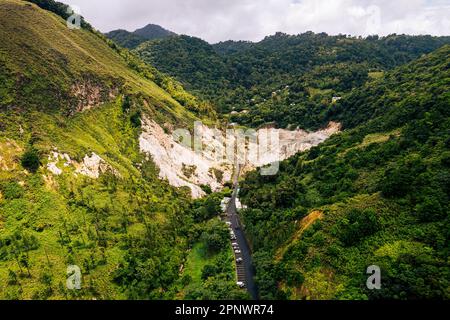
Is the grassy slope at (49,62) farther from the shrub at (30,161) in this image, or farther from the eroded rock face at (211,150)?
the shrub at (30,161)

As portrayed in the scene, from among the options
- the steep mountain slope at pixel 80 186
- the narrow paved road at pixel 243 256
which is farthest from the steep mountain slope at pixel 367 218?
the steep mountain slope at pixel 80 186

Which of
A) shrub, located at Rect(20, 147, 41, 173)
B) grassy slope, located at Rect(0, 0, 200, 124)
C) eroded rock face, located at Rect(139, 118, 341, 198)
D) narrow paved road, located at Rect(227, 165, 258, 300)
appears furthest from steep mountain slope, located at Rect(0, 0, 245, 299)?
eroded rock face, located at Rect(139, 118, 341, 198)

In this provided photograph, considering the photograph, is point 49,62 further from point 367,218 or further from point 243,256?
point 367,218

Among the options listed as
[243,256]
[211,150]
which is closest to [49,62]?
[211,150]

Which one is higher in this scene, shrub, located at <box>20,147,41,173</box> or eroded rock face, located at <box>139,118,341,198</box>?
eroded rock face, located at <box>139,118,341,198</box>

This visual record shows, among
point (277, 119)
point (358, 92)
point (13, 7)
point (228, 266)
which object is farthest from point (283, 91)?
point (228, 266)

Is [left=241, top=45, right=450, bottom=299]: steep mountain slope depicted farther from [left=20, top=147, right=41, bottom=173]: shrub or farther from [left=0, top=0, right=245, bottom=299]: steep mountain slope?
[left=20, top=147, right=41, bottom=173]: shrub
